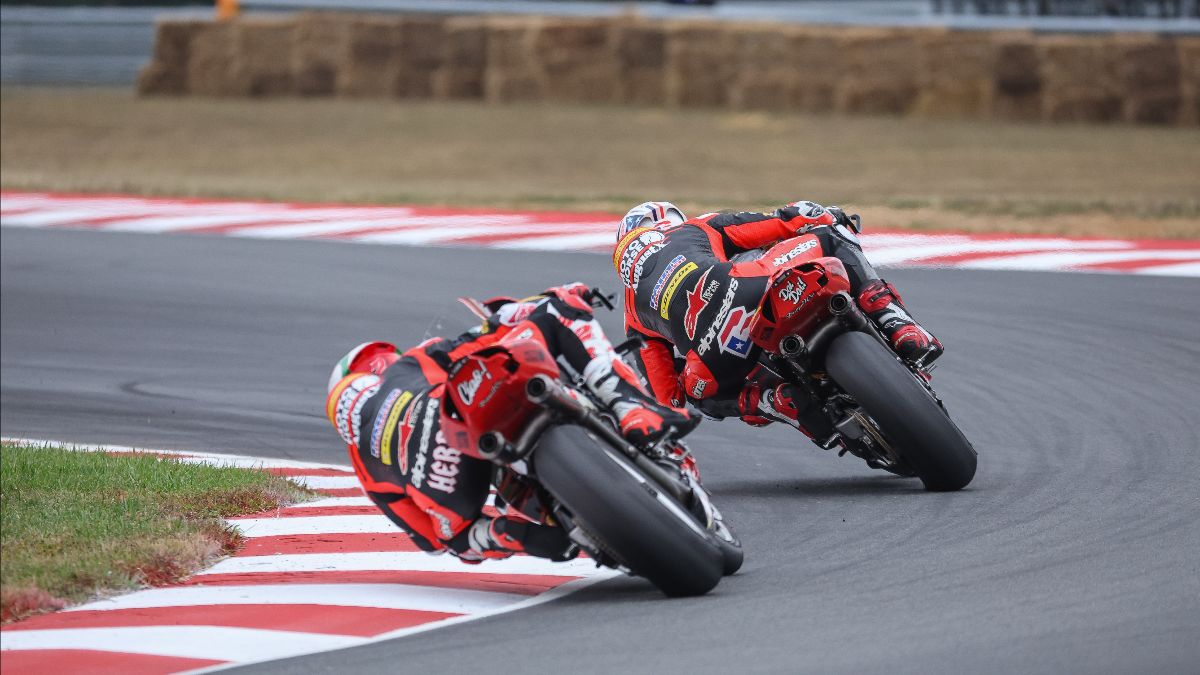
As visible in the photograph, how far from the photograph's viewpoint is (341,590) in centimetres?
575

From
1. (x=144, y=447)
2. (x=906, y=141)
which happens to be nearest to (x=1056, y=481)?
(x=144, y=447)

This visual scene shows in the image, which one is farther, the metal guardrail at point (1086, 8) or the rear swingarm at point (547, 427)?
the metal guardrail at point (1086, 8)

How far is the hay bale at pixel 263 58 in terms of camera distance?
22812mm

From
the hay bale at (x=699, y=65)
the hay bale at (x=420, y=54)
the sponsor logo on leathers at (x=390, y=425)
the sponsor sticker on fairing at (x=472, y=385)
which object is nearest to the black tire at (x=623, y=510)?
the sponsor sticker on fairing at (x=472, y=385)

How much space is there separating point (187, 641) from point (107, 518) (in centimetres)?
155

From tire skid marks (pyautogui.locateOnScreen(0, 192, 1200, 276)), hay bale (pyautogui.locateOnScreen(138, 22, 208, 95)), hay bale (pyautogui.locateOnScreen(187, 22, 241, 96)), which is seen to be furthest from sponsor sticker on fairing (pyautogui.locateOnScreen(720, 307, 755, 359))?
hay bale (pyautogui.locateOnScreen(138, 22, 208, 95))

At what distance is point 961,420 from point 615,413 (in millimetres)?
3365

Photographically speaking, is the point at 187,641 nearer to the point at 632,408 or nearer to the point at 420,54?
the point at 632,408

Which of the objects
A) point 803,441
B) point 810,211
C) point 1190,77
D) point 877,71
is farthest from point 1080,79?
point 810,211

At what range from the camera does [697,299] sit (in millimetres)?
7156

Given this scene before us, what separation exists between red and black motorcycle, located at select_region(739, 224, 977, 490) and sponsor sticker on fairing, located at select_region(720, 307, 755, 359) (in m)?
0.03

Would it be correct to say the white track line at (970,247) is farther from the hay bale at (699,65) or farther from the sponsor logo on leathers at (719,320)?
the hay bale at (699,65)

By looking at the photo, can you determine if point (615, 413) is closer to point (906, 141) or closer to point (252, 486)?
point (252, 486)

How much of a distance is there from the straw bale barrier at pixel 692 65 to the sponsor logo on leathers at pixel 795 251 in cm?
1352
